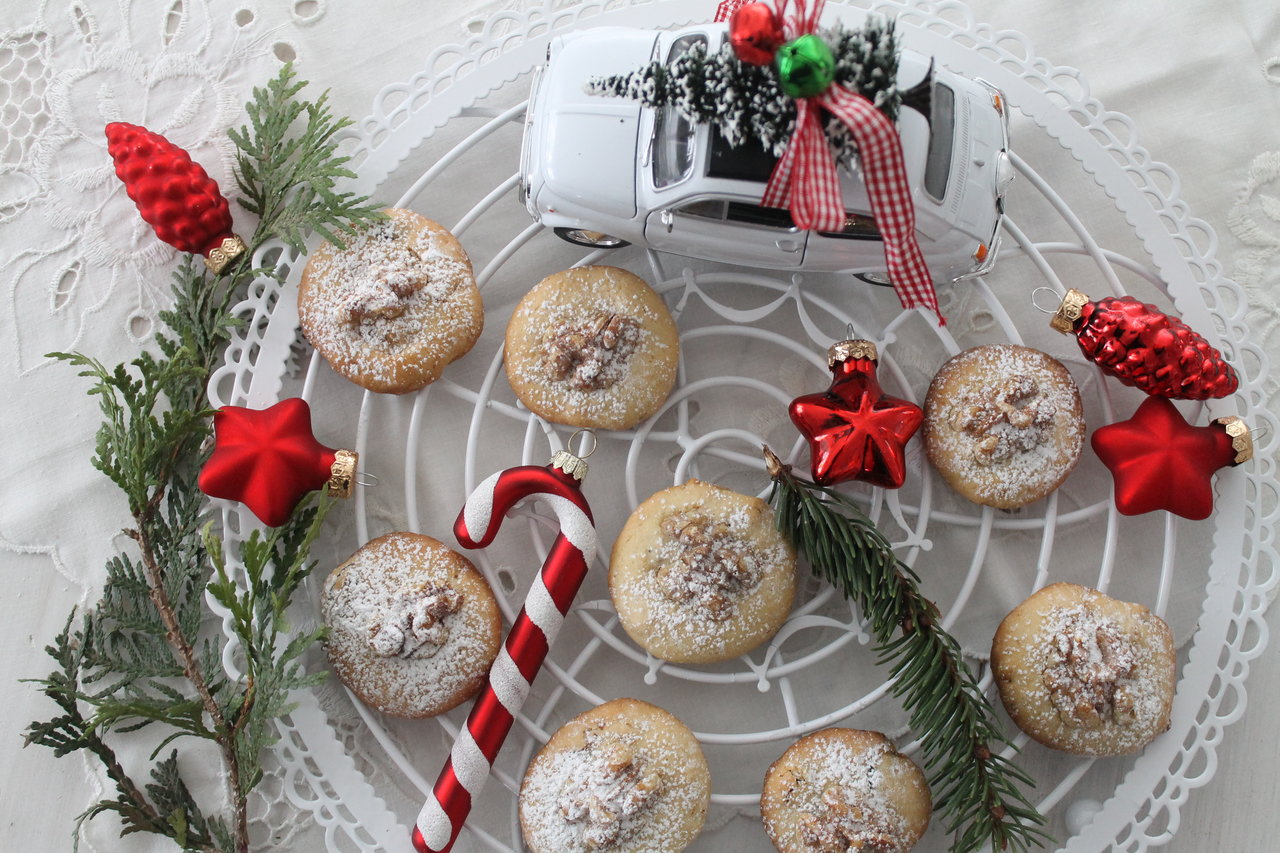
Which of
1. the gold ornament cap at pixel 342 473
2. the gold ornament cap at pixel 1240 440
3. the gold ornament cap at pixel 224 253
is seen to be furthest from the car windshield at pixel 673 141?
the gold ornament cap at pixel 1240 440

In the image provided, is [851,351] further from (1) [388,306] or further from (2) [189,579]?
(2) [189,579]

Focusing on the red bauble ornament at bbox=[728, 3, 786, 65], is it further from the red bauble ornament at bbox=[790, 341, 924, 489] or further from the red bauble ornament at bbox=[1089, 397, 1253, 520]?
the red bauble ornament at bbox=[1089, 397, 1253, 520]

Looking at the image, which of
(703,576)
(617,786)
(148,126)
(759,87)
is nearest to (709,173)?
(759,87)

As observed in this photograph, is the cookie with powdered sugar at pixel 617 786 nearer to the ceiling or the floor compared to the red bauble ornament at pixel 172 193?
nearer to the floor

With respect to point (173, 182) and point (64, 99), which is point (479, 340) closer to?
point (173, 182)

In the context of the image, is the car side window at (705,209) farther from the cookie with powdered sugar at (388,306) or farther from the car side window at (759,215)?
the cookie with powdered sugar at (388,306)

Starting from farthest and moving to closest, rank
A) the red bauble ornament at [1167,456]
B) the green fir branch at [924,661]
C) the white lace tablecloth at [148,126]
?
the white lace tablecloth at [148,126]
the red bauble ornament at [1167,456]
the green fir branch at [924,661]
